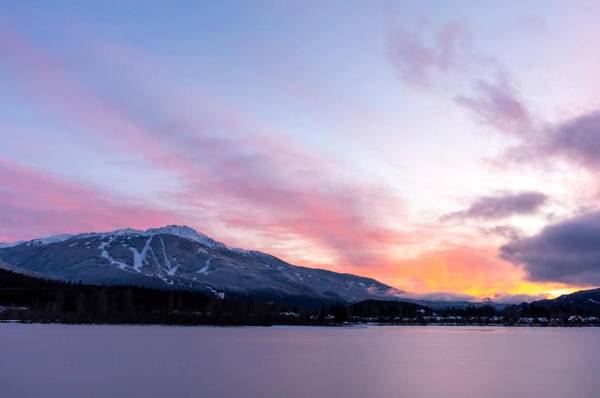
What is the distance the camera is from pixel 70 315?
16900cm

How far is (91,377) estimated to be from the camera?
133 feet

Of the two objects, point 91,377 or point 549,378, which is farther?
point 549,378

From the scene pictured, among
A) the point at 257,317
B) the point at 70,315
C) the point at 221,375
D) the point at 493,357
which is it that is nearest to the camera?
the point at 221,375

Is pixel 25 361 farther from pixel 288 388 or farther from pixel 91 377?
pixel 288 388

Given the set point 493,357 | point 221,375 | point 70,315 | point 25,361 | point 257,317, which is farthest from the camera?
point 257,317

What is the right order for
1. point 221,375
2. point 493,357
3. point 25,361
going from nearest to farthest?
point 221,375, point 25,361, point 493,357

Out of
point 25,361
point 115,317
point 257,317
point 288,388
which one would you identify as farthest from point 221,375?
point 257,317

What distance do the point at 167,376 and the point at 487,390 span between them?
69.2 feet

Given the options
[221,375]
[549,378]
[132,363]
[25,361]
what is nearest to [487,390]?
[549,378]

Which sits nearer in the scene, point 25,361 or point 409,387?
point 409,387

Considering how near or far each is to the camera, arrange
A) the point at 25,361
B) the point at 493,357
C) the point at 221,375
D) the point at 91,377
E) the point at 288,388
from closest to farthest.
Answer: the point at 288,388 < the point at 91,377 < the point at 221,375 < the point at 25,361 < the point at 493,357

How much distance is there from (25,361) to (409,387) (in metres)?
30.8

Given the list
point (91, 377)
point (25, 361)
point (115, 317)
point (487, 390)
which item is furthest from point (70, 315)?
point (487, 390)

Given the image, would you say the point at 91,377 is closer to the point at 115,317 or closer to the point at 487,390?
the point at 487,390
